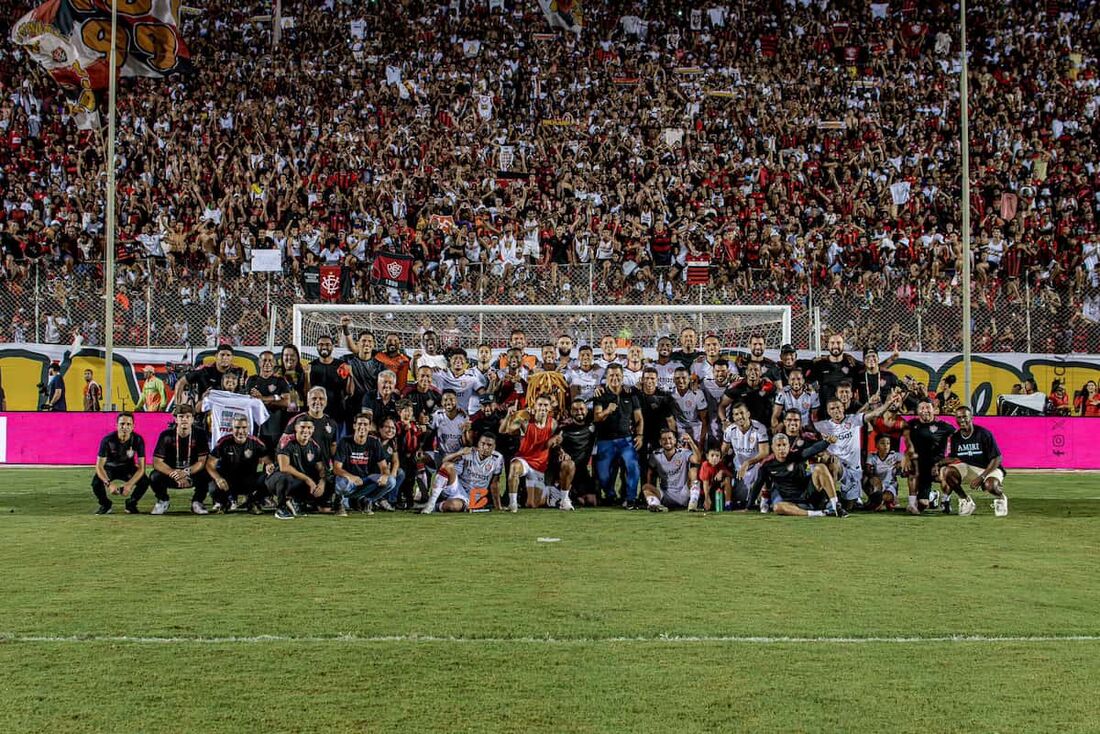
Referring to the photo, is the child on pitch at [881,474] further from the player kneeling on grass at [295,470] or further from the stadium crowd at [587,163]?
the stadium crowd at [587,163]

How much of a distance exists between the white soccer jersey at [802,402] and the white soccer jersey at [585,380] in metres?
2.11

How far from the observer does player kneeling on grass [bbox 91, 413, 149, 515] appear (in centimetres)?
1329

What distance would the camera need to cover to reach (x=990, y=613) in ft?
25.0

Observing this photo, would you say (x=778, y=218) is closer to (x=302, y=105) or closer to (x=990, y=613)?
(x=302, y=105)

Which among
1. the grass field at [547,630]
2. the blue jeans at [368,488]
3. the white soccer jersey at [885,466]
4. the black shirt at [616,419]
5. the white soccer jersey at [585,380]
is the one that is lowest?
the grass field at [547,630]

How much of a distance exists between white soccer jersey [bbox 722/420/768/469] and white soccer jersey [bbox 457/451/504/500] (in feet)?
8.55

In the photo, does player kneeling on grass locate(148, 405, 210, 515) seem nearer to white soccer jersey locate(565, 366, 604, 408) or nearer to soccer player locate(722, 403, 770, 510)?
white soccer jersey locate(565, 366, 604, 408)

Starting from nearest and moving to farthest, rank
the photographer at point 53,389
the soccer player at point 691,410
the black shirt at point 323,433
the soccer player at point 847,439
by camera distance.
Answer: the black shirt at point 323,433 → the soccer player at point 847,439 → the soccer player at point 691,410 → the photographer at point 53,389

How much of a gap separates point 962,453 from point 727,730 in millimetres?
9545

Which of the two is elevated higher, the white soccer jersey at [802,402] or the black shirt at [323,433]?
the white soccer jersey at [802,402]

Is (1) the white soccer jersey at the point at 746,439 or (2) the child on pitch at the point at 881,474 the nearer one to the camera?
(1) the white soccer jersey at the point at 746,439

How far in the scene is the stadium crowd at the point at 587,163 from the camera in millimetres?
22016

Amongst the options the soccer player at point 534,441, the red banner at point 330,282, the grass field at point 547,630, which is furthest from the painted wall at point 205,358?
the grass field at point 547,630

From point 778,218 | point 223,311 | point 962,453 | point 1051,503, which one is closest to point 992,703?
point 962,453
